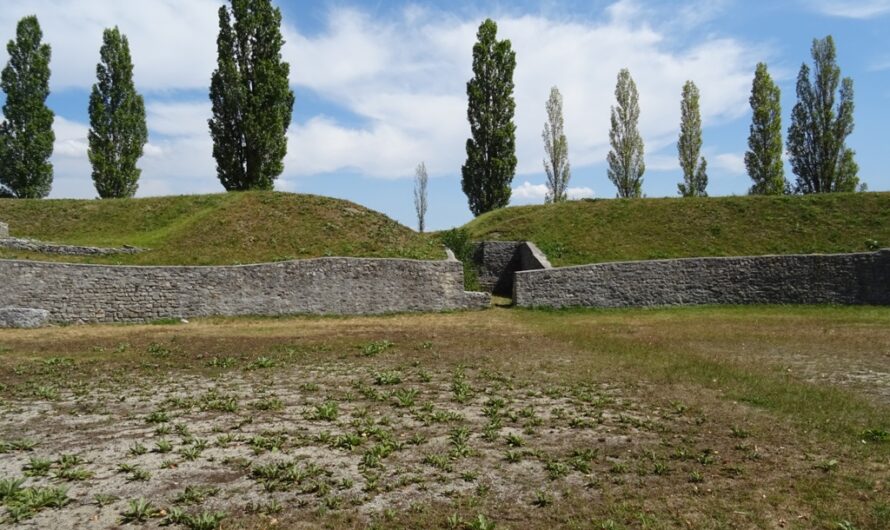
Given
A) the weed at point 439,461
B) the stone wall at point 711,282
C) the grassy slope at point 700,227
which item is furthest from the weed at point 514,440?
the grassy slope at point 700,227

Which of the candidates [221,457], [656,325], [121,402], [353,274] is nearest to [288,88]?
[353,274]

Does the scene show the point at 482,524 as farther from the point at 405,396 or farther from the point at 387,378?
the point at 387,378

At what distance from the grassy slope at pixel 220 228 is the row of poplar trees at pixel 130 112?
20.0ft

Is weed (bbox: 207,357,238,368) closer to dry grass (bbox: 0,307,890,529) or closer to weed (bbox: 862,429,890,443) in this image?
dry grass (bbox: 0,307,890,529)

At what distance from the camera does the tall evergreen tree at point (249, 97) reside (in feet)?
115

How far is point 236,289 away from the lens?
850 inches

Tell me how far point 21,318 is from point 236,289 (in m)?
7.26

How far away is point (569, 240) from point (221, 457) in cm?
2500

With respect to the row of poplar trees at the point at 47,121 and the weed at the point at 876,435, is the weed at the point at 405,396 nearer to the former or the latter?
the weed at the point at 876,435

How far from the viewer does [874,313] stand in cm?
2164

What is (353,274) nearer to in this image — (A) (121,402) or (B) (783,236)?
(A) (121,402)

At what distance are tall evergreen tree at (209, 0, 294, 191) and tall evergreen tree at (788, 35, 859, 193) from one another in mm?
41416

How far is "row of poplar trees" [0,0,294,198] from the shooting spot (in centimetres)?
3538

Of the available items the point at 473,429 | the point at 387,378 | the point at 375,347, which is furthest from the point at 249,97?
the point at 473,429
